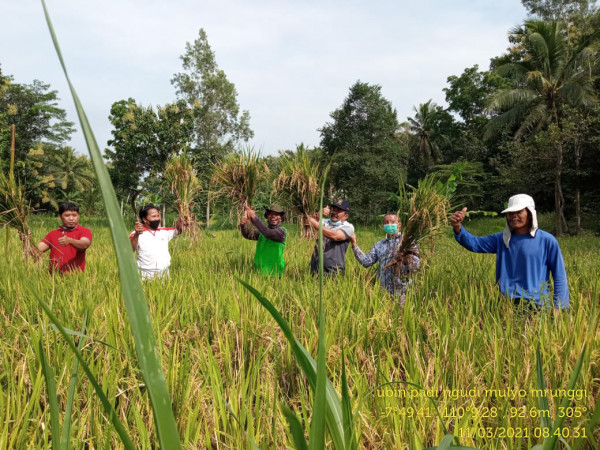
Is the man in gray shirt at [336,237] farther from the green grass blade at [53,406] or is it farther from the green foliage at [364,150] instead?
the green foliage at [364,150]

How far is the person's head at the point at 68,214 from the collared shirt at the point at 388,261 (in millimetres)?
3271

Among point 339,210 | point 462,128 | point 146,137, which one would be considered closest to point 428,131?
point 462,128

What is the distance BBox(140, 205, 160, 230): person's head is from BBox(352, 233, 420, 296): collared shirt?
2.56 meters

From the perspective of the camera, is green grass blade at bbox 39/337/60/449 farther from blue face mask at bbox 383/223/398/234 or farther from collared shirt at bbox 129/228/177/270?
collared shirt at bbox 129/228/177/270

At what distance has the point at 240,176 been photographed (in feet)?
13.1

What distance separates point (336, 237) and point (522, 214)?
1815mm

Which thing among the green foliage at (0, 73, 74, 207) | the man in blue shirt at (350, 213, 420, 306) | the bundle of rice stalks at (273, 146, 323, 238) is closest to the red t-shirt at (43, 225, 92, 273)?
the bundle of rice stalks at (273, 146, 323, 238)

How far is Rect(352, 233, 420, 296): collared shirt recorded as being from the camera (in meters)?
3.31

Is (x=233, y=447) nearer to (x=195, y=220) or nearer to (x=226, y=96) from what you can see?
(x=195, y=220)

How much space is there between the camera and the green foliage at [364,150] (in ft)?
78.9

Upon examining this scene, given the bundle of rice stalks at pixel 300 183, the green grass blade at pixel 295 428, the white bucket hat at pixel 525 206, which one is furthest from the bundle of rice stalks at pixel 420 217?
the green grass blade at pixel 295 428

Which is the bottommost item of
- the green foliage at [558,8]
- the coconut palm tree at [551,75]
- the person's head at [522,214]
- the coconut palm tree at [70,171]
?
the person's head at [522,214]

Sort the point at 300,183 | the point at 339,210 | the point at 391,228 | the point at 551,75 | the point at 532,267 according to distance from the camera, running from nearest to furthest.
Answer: the point at 532,267, the point at 300,183, the point at 391,228, the point at 339,210, the point at 551,75

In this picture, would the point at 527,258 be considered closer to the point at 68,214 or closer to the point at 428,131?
the point at 68,214
